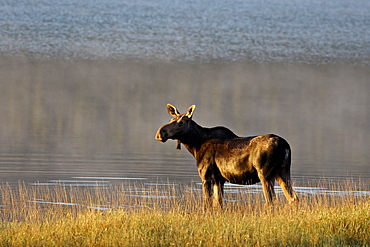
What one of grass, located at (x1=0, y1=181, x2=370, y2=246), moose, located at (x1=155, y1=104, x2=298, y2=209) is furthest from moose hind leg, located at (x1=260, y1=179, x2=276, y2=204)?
grass, located at (x1=0, y1=181, x2=370, y2=246)

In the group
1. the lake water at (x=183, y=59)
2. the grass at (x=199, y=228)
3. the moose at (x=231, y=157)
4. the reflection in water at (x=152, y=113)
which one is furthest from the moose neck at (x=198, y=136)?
the lake water at (x=183, y=59)

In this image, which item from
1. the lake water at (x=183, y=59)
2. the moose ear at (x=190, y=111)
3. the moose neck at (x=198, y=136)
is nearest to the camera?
the moose ear at (x=190, y=111)

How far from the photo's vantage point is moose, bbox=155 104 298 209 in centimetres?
1584

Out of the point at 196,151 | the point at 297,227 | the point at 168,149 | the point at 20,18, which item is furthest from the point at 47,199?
the point at 20,18

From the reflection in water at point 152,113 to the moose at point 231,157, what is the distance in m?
7.70

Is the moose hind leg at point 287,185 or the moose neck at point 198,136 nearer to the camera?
the moose hind leg at point 287,185

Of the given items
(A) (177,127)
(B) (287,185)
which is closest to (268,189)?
(B) (287,185)

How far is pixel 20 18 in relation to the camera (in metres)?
149

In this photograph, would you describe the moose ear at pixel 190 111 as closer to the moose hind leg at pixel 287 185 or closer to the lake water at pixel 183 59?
the moose hind leg at pixel 287 185

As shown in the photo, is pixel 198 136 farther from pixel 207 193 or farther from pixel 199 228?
pixel 199 228

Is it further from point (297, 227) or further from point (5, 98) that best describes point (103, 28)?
point (297, 227)

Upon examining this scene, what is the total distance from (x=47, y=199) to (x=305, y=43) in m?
136

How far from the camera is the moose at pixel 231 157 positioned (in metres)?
15.8

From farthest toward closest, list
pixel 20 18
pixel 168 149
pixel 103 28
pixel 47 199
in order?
pixel 103 28 < pixel 20 18 < pixel 168 149 < pixel 47 199
